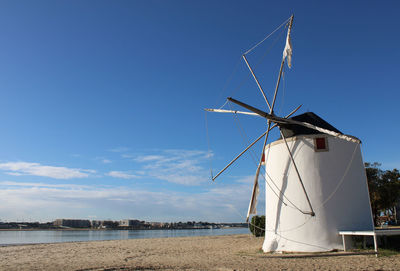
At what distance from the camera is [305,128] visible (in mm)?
14992

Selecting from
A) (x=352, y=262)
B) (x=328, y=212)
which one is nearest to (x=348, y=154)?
(x=328, y=212)

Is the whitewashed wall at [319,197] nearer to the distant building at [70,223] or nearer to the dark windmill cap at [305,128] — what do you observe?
the dark windmill cap at [305,128]

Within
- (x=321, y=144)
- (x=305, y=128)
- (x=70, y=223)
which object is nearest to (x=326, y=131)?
(x=321, y=144)

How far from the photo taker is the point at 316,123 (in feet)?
50.6

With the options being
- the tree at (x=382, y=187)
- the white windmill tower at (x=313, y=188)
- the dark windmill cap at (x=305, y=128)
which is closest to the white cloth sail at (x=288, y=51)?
the white windmill tower at (x=313, y=188)

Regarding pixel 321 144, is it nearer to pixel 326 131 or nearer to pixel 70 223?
pixel 326 131

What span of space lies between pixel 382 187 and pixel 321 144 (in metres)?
19.8

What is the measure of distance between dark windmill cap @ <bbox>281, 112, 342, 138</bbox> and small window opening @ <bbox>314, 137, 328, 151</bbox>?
0.42 m

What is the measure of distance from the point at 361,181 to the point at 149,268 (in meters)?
10.6

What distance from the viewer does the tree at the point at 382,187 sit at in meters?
29.0

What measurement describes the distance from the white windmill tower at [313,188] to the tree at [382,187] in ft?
58.2

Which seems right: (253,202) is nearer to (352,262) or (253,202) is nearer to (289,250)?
(289,250)

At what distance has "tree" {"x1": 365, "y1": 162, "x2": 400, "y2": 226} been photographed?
2895 cm

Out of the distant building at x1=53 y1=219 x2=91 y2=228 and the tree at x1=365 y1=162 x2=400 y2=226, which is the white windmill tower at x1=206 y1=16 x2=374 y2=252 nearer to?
the tree at x1=365 y1=162 x2=400 y2=226
